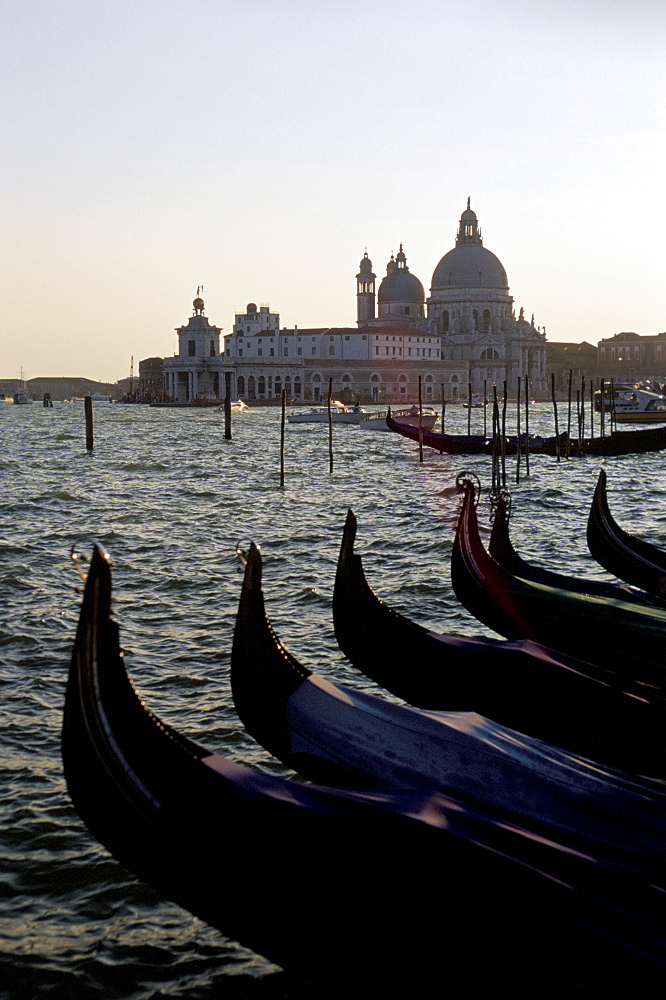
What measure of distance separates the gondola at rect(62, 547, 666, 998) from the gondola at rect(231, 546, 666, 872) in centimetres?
29

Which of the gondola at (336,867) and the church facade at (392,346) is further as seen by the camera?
the church facade at (392,346)

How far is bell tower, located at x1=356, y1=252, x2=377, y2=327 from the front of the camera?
3974 inches

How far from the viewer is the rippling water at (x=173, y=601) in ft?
12.3

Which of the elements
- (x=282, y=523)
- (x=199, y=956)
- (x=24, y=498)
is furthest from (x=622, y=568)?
(x=24, y=498)

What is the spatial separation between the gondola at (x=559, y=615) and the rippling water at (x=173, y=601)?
1040 mm

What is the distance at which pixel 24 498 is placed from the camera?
59.1 feet

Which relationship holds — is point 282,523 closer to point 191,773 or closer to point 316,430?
point 191,773

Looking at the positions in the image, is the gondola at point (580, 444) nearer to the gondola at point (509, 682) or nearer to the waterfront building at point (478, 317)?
the gondola at point (509, 682)

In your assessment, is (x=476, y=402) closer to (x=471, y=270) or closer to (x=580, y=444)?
(x=471, y=270)

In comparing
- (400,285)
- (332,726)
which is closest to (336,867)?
(332,726)

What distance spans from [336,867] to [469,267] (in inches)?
3758

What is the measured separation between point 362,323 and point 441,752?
98.0 meters

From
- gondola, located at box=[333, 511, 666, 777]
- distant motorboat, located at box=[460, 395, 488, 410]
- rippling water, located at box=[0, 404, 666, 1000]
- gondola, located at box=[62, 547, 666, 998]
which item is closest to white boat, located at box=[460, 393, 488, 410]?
distant motorboat, located at box=[460, 395, 488, 410]

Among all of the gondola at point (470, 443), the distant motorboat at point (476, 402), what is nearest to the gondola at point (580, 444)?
the gondola at point (470, 443)
